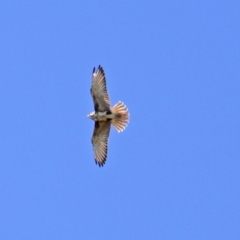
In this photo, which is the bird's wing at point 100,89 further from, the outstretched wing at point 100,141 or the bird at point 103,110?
the outstretched wing at point 100,141

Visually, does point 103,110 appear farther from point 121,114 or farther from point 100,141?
point 100,141

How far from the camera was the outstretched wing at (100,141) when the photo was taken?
131 feet

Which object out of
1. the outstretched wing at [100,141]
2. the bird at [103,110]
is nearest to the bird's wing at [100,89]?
the bird at [103,110]

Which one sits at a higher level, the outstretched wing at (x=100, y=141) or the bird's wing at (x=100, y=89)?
the bird's wing at (x=100, y=89)

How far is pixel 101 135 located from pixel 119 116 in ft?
3.50

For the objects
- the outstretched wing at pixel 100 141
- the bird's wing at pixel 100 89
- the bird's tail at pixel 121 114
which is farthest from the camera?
the outstretched wing at pixel 100 141

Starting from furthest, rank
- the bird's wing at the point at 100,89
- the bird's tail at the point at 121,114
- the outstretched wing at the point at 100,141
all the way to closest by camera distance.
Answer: the outstretched wing at the point at 100,141
the bird's tail at the point at 121,114
the bird's wing at the point at 100,89

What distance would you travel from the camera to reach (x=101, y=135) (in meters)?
40.2

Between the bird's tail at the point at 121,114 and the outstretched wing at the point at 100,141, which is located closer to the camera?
the bird's tail at the point at 121,114

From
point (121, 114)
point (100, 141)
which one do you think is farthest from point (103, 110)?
point (100, 141)

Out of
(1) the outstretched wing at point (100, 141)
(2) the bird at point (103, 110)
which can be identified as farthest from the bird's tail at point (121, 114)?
(1) the outstretched wing at point (100, 141)

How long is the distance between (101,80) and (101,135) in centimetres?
182

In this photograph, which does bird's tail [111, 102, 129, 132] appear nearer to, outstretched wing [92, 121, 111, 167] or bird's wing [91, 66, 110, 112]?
bird's wing [91, 66, 110, 112]

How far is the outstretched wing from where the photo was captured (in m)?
40.0
